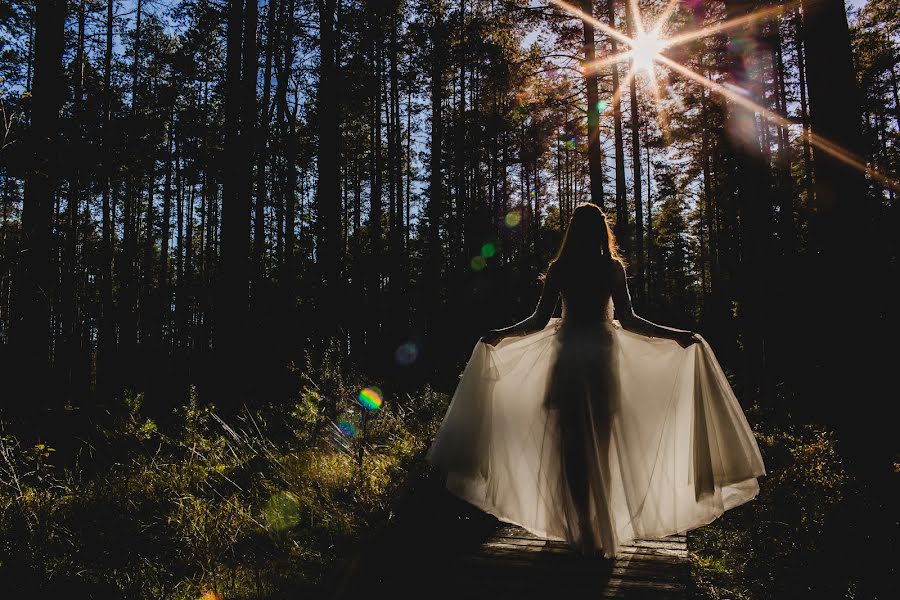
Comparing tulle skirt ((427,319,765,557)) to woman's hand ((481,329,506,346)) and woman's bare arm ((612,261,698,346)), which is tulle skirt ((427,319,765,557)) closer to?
woman's bare arm ((612,261,698,346))

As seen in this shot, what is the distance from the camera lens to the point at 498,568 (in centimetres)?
404

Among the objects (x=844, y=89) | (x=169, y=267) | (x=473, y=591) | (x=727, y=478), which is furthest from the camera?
(x=169, y=267)

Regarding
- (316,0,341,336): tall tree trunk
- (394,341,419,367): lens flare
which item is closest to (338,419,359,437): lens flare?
(316,0,341,336): tall tree trunk

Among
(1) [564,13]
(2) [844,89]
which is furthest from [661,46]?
(2) [844,89]

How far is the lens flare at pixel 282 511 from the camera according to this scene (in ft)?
14.4

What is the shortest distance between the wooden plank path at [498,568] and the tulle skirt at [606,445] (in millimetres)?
201

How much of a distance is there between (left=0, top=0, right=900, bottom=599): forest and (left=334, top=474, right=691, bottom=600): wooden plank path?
24 cm

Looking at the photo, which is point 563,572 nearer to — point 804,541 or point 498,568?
point 498,568

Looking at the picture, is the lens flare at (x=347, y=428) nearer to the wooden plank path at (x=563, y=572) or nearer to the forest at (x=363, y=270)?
the forest at (x=363, y=270)

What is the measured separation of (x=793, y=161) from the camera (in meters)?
29.2

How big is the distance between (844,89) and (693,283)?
44.1 m

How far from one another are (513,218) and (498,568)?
3338cm

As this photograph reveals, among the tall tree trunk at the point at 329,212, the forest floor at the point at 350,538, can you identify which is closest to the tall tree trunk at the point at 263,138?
the tall tree trunk at the point at 329,212

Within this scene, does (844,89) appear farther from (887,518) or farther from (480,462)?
(480,462)
